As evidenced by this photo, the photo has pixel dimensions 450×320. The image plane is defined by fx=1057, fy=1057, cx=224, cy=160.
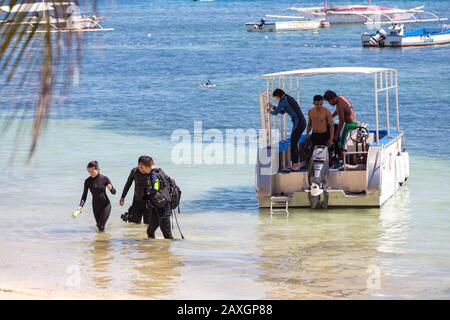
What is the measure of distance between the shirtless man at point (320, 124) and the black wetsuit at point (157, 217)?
3.42 metres

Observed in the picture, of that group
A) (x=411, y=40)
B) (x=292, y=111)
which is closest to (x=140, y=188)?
(x=292, y=111)

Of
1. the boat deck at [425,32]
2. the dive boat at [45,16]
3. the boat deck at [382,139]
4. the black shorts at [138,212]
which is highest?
the boat deck at [425,32]

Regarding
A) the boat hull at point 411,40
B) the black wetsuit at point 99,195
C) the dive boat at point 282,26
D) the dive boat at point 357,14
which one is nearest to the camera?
the black wetsuit at point 99,195

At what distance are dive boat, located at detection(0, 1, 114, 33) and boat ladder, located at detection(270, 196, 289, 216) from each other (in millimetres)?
12925

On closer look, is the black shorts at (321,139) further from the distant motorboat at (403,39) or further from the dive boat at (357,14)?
the dive boat at (357,14)

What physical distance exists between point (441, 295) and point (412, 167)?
11.7 metres

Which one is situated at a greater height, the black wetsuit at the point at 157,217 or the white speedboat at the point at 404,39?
the white speedboat at the point at 404,39

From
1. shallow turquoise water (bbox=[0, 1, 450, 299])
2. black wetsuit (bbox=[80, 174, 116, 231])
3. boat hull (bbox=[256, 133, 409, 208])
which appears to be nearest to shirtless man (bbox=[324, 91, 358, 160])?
boat hull (bbox=[256, 133, 409, 208])

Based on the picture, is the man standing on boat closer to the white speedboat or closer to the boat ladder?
the boat ladder

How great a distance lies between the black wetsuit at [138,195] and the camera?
45.9ft

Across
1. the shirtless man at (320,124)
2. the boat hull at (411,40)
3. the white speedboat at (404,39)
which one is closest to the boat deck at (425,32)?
the white speedboat at (404,39)

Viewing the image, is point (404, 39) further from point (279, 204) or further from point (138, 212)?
point (138, 212)

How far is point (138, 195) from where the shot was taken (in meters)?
14.2

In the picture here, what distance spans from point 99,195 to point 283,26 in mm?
79796
